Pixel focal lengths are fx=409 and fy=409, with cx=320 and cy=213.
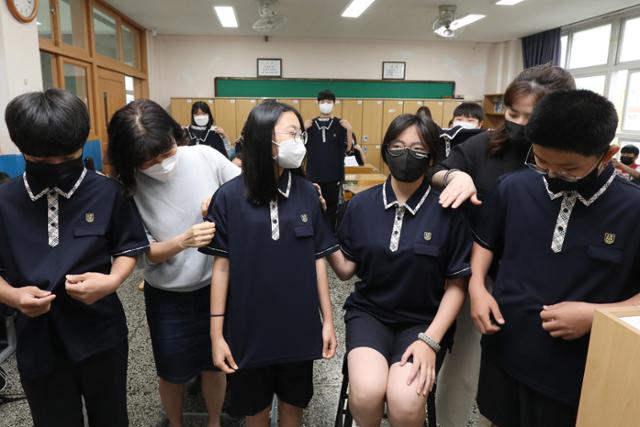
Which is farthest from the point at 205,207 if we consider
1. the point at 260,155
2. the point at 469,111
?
the point at 469,111

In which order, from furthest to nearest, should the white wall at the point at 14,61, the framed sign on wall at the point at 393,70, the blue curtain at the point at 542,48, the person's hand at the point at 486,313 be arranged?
the framed sign on wall at the point at 393,70, the blue curtain at the point at 542,48, the white wall at the point at 14,61, the person's hand at the point at 486,313

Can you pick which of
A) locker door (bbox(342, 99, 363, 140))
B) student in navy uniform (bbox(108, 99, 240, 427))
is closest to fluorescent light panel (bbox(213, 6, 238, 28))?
locker door (bbox(342, 99, 363, 140))

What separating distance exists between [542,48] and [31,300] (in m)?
8.08

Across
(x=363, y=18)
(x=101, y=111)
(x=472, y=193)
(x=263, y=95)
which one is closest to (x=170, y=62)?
(x=263, y=95)

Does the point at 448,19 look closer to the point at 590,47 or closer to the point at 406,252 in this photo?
the point at 590,47

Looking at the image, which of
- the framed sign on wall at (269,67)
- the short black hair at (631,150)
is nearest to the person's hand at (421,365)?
the short black hair at (631,150)

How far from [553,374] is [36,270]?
4.54 feet

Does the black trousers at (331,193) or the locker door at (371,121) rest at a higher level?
the locker door at (371,121)

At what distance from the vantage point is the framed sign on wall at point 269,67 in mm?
7863

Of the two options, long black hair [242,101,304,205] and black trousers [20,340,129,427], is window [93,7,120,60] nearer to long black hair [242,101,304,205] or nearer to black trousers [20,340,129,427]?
long black hair [242,101,304,205]

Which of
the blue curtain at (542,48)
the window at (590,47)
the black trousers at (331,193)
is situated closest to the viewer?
the black trousers at (331,193)

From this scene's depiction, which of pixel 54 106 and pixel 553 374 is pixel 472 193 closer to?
pixel 553 374

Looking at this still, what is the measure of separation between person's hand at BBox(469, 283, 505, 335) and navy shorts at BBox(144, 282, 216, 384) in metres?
0.95

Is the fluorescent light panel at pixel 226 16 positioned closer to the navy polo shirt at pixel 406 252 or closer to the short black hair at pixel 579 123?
the navy polo shirt at pixel 406 252
